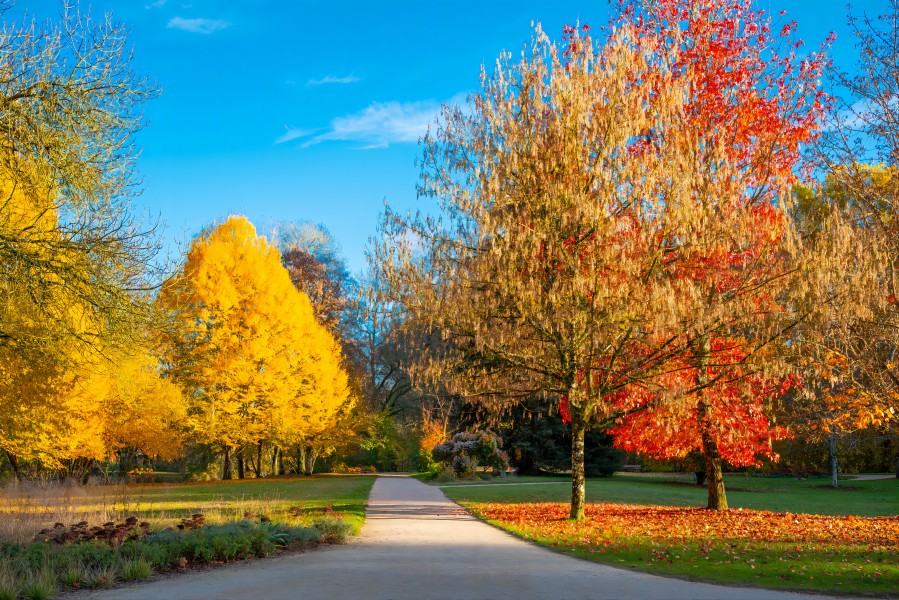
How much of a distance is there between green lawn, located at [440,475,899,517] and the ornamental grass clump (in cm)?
150

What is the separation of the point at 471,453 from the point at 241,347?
1148cm

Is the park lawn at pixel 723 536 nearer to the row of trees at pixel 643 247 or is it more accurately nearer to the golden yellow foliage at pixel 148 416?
the row of trees at pixel 643 247

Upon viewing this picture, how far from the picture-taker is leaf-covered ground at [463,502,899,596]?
29.0 ft

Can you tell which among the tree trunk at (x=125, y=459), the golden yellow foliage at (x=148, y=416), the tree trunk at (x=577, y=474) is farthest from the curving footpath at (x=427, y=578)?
the tree trunk at (x=125, y=459)

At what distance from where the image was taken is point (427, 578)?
27.0 feet

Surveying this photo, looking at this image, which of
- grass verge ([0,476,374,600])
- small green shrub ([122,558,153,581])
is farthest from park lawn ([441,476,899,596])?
small green shrub ([122,558,153,581])

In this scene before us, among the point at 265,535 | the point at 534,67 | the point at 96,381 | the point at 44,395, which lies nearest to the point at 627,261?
the point at 534,67

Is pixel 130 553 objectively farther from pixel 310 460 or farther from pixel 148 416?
pixel 310 460

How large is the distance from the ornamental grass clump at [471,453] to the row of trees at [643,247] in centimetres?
1514

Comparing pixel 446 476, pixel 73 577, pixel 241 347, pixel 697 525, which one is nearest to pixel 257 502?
pixel 73 577

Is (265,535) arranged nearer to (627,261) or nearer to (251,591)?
(251,591)

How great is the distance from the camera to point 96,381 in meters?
21.0

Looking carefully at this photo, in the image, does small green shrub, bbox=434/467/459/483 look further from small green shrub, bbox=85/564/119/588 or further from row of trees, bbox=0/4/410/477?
small green shrub, bbox=85/564/119/588

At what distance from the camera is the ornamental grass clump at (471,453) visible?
1195 inches
